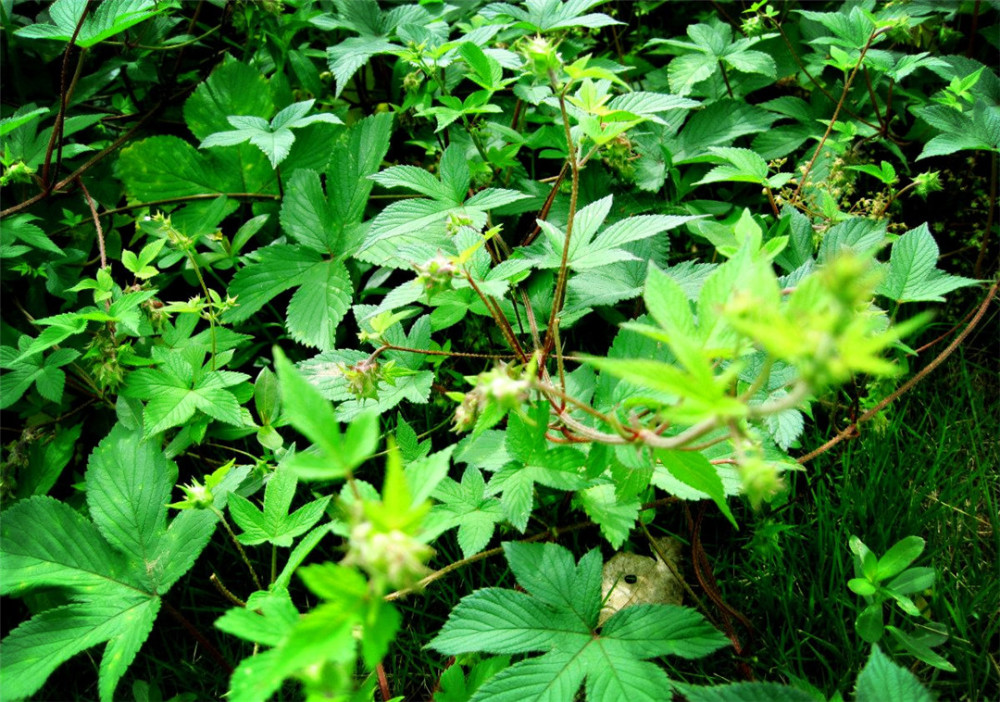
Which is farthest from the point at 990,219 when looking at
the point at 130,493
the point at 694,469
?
the point at 130,493

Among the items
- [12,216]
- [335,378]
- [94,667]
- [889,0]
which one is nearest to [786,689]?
[335,378]

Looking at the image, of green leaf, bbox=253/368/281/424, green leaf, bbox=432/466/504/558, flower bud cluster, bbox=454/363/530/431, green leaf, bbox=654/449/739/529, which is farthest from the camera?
green leaf, bbox=253/368/281/424

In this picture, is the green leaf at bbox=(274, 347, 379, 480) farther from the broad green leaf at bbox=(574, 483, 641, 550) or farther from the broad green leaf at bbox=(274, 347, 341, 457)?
the broad green leaf at bbox=(574, 483, 641, 550)

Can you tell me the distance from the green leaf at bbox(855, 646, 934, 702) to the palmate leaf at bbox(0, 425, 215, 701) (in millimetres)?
1086

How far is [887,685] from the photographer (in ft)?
3.39

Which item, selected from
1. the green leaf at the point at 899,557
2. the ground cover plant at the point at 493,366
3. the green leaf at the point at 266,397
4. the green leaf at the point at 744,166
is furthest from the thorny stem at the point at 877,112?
the green leaf at the point at 266,397

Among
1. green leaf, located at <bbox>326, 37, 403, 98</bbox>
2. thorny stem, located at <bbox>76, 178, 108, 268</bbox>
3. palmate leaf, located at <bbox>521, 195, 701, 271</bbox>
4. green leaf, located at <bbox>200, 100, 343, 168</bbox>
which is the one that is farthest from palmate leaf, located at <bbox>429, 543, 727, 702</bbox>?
thorny stem, located at <bbox>76, 178, 108, 268</bbox>

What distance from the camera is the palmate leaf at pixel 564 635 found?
1123 millimetres

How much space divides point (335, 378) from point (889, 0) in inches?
72.0

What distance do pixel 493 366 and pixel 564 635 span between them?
45 cm

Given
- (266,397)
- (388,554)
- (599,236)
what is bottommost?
(266,397)

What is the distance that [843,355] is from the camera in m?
0.59

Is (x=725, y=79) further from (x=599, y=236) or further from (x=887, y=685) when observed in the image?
(x=887, y=685)

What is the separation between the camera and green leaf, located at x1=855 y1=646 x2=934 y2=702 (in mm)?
1022
